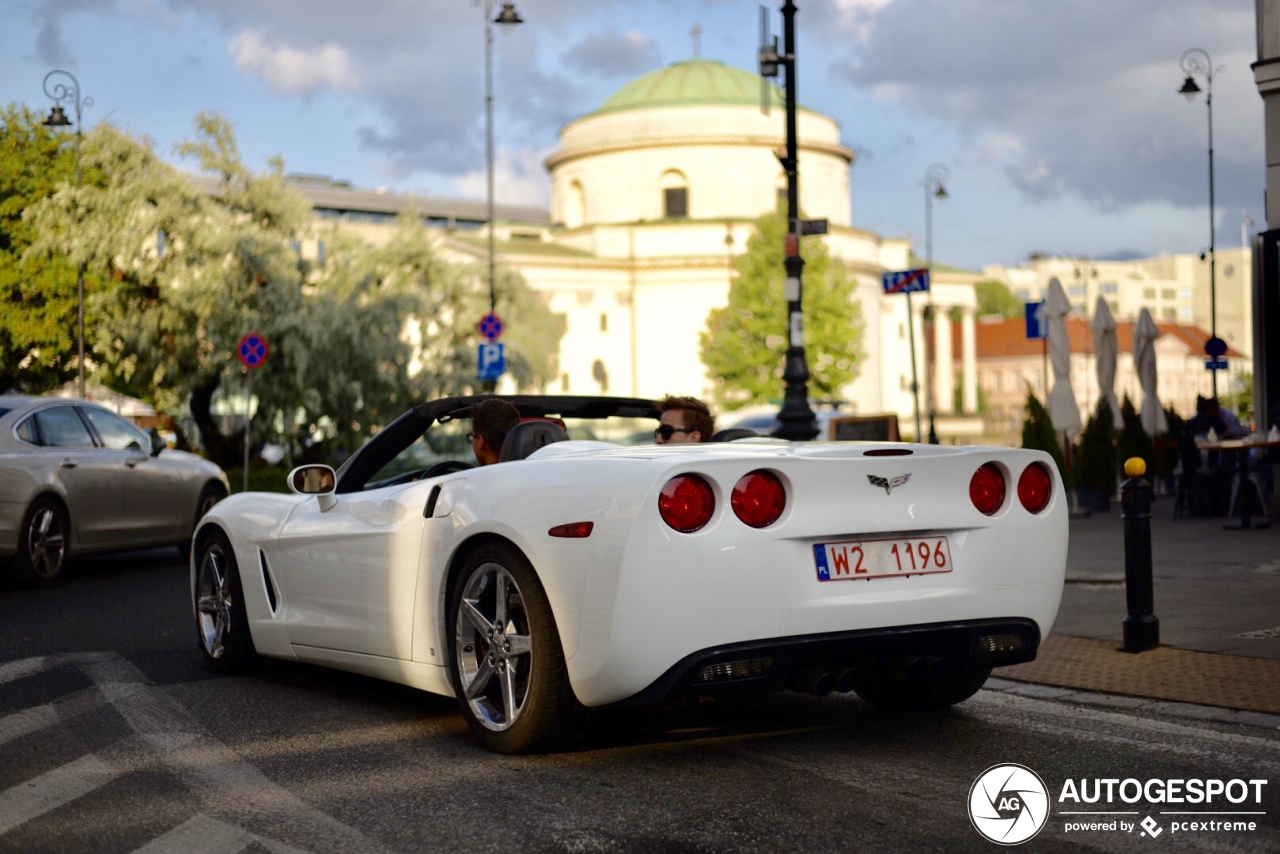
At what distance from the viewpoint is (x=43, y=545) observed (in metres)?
13.2

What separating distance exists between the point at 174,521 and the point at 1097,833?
1198 cm

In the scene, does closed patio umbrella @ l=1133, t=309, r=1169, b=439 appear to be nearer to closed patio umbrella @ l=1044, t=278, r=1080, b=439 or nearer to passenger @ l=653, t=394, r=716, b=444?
closed patio umbrella @ l=1044, t=278, r=1080, b=439

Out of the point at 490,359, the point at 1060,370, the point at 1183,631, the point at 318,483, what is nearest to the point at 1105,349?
the point at 1060,370

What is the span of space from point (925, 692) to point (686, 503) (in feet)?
6.32

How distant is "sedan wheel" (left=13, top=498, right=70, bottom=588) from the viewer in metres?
12.9

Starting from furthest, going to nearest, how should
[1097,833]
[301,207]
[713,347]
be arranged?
[713,347], [301,207], [1097,833]

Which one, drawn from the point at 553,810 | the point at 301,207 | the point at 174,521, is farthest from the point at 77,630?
the point at 301,207

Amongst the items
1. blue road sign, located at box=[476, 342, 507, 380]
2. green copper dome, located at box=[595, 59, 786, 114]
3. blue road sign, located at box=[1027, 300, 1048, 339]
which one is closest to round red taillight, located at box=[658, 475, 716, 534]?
blue road sign, located at box=[476, 342, 507, 380]

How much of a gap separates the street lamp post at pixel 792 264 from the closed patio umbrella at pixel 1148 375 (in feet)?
15.6

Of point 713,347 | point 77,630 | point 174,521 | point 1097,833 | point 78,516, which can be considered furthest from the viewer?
point 713,347

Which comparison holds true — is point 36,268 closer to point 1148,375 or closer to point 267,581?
point 1148,375

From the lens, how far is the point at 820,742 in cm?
575

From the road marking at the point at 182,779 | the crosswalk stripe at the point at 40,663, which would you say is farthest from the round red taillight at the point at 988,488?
the crosswalk stripe at the point at 40,663

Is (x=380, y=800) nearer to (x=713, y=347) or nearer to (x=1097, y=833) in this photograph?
(x=1097, y=833)
